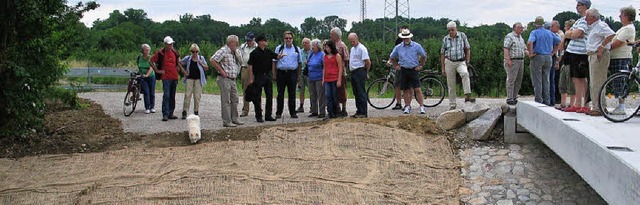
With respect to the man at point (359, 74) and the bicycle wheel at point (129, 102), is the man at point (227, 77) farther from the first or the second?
the bicycle wheel at point (129, 102)

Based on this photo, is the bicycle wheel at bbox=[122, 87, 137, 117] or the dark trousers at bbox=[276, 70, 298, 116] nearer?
the dark trousers at bbox=[276, 70, 298, 116]

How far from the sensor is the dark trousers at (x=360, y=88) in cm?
1206

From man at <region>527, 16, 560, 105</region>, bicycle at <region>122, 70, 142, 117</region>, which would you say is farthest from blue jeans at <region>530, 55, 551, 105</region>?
bicycle at <region>122, 70, 142, 117</region>

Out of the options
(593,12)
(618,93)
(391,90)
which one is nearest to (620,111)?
(618,93)

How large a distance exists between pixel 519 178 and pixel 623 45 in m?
2.14

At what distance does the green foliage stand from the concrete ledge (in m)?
7.22

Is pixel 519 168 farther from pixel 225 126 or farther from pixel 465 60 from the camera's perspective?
pixel 225 126

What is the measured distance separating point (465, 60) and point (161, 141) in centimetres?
566

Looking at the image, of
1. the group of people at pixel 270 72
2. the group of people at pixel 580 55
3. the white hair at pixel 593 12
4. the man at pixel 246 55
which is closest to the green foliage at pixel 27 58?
the group of people at pixel 270 72

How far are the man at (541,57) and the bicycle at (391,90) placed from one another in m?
2.55

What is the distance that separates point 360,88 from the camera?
12.0 metres

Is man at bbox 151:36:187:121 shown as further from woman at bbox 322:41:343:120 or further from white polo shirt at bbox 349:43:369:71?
white polo shirt at bbox 349:43:369:71

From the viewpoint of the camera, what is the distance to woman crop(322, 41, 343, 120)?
39.4 ft

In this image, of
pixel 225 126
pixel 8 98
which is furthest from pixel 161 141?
pixel 8 98
